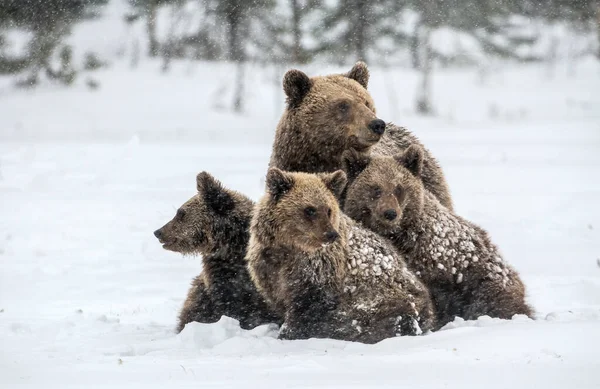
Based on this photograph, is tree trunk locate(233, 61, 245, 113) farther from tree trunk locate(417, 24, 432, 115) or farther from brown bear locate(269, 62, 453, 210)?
brown bear locate(269, 62, 453, 210)

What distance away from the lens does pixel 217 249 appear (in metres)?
8.02

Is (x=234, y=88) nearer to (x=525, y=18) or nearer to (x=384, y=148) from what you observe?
(x=525, y=18)

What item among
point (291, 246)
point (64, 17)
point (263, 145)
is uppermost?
point (64, 17)

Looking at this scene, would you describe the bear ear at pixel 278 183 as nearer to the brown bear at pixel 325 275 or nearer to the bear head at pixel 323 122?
the brown bear at pixel 325 275

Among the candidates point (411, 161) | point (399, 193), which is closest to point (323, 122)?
point (411, 161)

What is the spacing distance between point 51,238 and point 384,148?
6263 millimetres

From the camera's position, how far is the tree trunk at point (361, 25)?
102 feet

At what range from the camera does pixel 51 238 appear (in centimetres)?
1314

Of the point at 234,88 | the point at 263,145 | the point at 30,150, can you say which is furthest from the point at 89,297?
the point at 234,88

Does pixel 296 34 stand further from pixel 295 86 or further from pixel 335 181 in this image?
pixel 335 181

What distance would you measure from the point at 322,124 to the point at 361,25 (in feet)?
77.4

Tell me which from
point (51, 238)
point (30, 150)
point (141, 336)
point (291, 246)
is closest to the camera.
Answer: point (291, 246)

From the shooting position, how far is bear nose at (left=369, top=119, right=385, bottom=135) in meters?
7.92

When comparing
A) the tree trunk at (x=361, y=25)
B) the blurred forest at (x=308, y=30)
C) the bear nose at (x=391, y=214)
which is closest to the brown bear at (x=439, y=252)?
the bear nose at (x=391, y=214)
